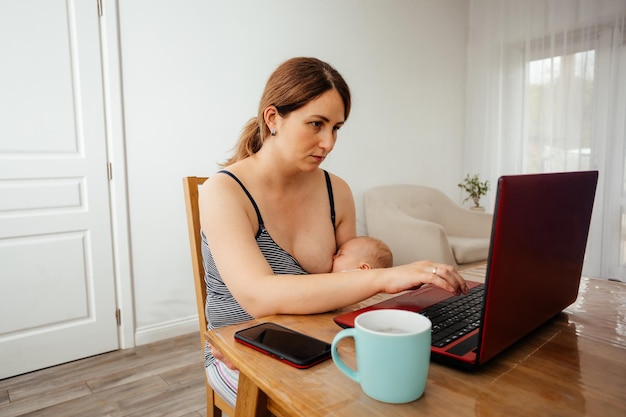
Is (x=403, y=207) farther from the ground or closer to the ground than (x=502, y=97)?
closer to the ground

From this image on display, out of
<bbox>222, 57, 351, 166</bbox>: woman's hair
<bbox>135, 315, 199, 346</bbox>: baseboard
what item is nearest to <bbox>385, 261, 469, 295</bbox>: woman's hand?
<bbox>222, 57, 351, 166</bbox>: woman's hair

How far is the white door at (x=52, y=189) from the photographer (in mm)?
2098

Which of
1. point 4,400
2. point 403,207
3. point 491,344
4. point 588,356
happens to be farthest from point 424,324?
point 403,207

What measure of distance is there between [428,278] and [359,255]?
0.49 metres

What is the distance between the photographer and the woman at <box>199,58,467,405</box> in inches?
31.7

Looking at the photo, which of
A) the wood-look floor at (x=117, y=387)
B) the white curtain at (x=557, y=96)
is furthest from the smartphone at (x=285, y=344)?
the white curtain at (x=557, y=96)

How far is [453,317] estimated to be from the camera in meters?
0.75

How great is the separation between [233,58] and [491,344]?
254 cm

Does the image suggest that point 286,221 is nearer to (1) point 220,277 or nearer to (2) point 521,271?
(1) point 220,277

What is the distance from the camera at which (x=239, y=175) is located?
1.12 meters

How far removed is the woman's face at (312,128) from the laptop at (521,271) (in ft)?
1.44

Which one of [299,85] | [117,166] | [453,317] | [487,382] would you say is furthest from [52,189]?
[487,382]

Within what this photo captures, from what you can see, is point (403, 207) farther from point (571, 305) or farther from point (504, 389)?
point (504, 389)

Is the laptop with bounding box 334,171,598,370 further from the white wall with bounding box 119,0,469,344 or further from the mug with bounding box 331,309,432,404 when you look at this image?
the white wall with bounding box 119,0,469,344
